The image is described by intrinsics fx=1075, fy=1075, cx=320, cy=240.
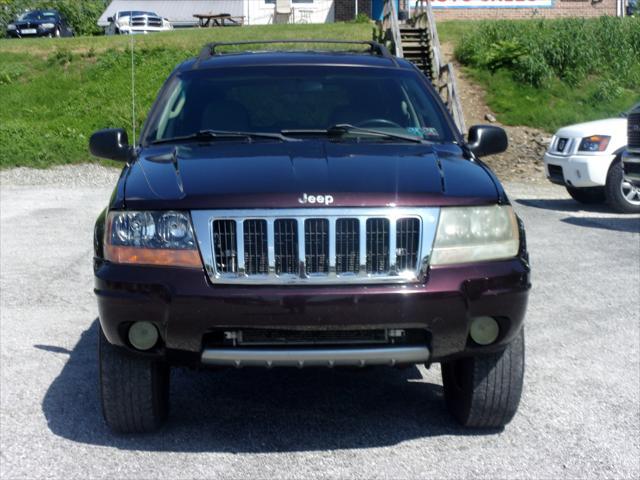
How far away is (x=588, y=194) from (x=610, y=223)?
215 cm

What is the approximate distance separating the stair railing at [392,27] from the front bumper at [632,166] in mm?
11711

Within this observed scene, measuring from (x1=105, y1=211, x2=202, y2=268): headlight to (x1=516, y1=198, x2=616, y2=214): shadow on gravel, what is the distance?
10572 millimetres

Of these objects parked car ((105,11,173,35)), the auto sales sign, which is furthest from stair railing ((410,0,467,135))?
parked car ((105,11,173,35))

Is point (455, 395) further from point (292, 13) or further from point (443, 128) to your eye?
point (292, 13)

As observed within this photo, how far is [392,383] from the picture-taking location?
5.81 metres

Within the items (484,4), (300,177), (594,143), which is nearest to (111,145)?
(300,177)

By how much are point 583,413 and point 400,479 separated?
131 cm

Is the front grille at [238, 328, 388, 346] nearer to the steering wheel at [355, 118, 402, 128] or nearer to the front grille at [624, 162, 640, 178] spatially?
the steering wheel at [355, 118, 402, 128]

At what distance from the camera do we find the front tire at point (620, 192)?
13766mm

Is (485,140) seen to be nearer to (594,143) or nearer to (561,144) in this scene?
(594,143)

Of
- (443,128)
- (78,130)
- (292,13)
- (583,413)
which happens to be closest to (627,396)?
(583,413)

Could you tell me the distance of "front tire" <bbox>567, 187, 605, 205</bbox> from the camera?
48.2 ft

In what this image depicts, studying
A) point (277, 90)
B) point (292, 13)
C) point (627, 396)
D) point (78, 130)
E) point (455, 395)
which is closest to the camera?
point (455, 395)

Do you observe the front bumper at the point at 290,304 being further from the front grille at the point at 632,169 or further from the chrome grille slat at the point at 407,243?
the front grille at the point at 632,169
